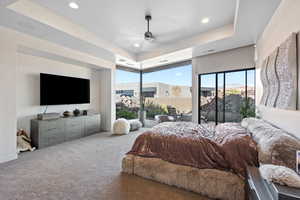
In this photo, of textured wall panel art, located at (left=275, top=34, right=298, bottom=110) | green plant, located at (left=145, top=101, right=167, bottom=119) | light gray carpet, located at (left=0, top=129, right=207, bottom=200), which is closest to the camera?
textured wall panel art, located at (left=275, top=34, right=298, bottom=110)

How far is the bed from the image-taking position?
188cm

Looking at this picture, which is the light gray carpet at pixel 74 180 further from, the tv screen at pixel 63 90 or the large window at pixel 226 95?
the large window at pixel 226 95

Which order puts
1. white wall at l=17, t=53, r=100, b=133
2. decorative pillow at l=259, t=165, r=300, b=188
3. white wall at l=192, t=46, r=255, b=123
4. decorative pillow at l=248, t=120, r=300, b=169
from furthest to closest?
white wall at l=192, t=46, r=255, b=123
white wall at l=17, t=53, r=100, b=133
decorative pillow at l=248, t=120, r=300, b=169
decorative pillow at l=259, t=165, r=300, b=188

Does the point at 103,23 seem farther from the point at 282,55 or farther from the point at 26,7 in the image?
the point at 282,55

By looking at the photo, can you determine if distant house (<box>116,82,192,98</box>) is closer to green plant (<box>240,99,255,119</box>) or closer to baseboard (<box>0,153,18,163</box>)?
green plant (<box>240,99,255,119</box>)

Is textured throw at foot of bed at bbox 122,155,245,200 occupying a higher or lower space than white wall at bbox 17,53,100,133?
lower

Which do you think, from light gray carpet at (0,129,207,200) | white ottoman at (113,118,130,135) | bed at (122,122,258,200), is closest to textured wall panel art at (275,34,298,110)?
bed at (122,122,258,200)

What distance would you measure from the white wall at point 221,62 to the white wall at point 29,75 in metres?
3.14

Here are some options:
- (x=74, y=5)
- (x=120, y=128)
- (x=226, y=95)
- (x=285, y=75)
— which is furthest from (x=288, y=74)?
(x=120, y=128)

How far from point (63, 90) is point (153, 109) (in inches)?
146

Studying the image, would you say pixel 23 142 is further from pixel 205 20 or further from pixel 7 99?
pixel 205 20

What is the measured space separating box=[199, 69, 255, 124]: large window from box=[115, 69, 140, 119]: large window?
3.05 metres

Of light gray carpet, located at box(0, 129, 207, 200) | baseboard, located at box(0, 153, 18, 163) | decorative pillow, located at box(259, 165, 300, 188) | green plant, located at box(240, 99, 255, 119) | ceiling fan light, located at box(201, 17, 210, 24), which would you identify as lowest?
light gray carpet, located at box(0, 129, 207, 200)

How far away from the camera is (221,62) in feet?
15.3
